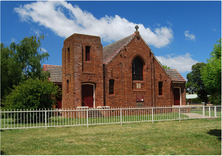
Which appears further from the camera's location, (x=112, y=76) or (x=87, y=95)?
(x=112, y=76)

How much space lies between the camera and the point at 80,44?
21.6 meters

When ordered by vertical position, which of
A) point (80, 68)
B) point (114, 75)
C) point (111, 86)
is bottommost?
point (111, 86)

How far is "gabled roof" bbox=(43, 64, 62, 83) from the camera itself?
2532 centimetres

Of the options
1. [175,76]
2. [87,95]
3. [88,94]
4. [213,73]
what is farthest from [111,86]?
[213,73]

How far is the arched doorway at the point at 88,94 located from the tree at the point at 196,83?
124ft

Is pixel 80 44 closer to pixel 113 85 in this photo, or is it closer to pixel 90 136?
pixel 113 85

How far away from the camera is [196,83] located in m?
54.8

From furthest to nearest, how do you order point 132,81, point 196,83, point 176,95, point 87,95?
point 196,83 < point 176,95 < point 132,81 < point 87,95

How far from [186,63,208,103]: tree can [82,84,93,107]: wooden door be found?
125 ft

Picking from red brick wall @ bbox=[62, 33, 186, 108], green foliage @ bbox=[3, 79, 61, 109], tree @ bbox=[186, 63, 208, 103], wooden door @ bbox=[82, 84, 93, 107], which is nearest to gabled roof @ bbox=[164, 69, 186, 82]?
red brick wall @ bbox=[62, 33, 186, 108]

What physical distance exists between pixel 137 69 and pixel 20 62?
553 inches

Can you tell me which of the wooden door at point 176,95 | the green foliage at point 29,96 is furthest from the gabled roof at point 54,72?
the wooden door at point 176,95

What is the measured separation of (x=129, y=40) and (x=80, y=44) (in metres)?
5.99

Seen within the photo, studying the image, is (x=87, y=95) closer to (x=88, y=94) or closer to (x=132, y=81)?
(x=88, y=94)
